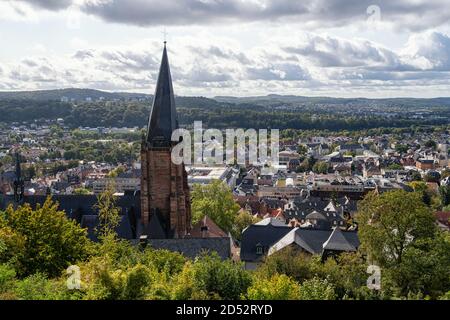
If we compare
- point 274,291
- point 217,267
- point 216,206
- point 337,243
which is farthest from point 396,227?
point 216,206

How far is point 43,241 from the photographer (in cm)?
2259

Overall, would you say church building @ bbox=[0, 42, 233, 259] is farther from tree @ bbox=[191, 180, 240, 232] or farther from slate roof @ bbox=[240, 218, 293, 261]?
tree @ bbox=[191, 180, 240, 232]

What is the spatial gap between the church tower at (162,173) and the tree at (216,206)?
13.1 metres

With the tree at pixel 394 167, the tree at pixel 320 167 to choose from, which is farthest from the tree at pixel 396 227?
the tree at pixel 320 167

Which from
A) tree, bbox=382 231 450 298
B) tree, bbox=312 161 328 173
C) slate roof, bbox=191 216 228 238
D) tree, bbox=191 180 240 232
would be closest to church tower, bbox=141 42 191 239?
slate roof, bbox=191 216 228 238

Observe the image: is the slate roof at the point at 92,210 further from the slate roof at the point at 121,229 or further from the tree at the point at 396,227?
the tree at the point at 396,227

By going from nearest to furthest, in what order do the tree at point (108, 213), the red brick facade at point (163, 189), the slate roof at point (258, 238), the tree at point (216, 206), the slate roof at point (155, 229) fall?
the tree at point (108, 213)
the slate roof at point (155, 229)
the red brick facade at point (163, 189)
the slate roof at point (258, 238)
the tree at point (216, 206)

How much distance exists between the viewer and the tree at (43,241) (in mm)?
21625

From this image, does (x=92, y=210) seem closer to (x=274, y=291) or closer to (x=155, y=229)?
(x=155, y=229)

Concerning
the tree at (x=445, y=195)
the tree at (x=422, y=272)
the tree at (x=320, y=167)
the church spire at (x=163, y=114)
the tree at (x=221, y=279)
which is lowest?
the tree at (x=320, y=167)

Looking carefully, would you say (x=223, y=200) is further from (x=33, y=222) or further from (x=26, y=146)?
(x=26, y=146)

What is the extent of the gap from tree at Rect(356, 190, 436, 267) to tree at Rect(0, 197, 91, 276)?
14.0m

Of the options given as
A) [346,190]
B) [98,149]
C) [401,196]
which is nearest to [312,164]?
[346,190]

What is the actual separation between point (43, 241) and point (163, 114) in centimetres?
1597
